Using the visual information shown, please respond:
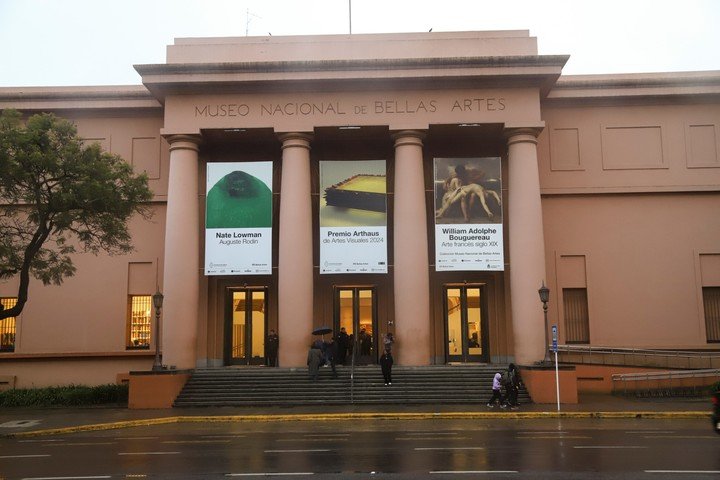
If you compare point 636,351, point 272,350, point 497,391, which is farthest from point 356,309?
point 636,351

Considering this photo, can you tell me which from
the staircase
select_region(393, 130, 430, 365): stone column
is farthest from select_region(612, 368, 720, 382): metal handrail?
select_region(393, 130, 430, 365): stone column

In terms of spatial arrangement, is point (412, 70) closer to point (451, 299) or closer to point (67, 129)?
point (451, 299)

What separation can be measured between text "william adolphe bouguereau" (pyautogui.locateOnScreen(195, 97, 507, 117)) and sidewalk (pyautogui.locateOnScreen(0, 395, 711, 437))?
39.9 feet

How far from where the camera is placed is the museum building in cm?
2859

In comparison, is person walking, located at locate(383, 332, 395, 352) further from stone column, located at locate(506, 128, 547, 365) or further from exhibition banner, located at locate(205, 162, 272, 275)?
exhibition banner, located at locate(205, 162, 272, 275)

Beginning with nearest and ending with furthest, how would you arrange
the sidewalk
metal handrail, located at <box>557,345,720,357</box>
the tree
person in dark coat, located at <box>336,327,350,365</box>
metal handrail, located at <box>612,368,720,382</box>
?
the tree → the sidewalk → metal handrail, located at <box>612,368,720,382</box> → metal handrail, located at <box>557,345,720,357</box> → person in dark coat, located at <box>336,327,350,365</box>

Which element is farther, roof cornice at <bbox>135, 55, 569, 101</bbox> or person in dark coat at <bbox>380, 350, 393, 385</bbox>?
roof cornice at <bbox>135, 55, 569, 101</bbox>

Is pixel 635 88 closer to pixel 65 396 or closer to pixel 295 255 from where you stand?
pixel 295 255

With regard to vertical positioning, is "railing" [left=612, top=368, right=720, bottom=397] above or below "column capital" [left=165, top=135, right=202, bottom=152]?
below

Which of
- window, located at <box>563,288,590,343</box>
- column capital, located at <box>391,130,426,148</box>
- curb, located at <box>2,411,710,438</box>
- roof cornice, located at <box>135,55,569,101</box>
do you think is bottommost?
curb, located at <box>2,411,710,438</box>

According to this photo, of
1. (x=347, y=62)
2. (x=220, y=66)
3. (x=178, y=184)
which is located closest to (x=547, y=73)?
(x=347, y=62)

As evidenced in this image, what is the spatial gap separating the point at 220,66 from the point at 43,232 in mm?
10450

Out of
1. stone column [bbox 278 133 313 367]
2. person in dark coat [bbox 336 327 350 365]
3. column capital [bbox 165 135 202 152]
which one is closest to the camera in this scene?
stone column [bbox 278 133 313 367]

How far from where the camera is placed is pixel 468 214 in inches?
1132
